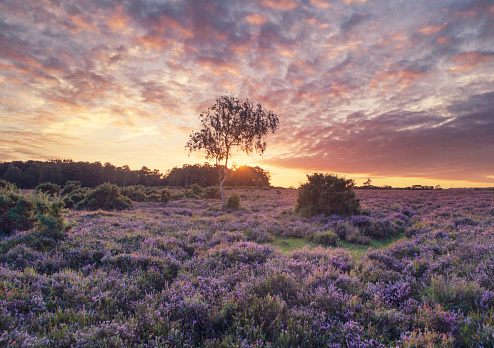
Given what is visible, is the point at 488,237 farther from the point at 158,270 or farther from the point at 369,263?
the point at 158,270

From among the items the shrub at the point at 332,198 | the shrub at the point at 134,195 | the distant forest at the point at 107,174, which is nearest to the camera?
the shrub at the point at 332,198

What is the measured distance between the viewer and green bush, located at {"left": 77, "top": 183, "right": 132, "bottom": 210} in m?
21.1

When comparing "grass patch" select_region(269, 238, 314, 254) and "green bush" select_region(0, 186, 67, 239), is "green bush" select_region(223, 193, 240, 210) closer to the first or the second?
"grass patch" select_region(269, 238, 314, 254)

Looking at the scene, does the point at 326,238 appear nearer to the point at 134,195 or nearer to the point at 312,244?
the point at 312,244

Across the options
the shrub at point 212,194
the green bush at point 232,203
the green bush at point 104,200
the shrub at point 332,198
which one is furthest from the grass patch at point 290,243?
the shrub at point 212,194

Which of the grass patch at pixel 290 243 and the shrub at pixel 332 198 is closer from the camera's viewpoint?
the grass patch at pixel 290 243

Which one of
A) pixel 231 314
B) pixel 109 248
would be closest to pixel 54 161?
pixel 109 248

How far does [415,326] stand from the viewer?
3729mm

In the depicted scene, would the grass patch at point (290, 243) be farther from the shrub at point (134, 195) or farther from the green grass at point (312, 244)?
the shrub at point (134, 195)

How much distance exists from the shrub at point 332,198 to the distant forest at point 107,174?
5432cm

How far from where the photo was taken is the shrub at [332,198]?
15.9 metres

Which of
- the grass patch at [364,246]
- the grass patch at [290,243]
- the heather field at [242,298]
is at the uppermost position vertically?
the heather field at [242,298]

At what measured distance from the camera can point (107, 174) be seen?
330 ft

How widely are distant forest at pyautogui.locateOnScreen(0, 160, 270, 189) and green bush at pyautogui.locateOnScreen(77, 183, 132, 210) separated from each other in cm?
4674
